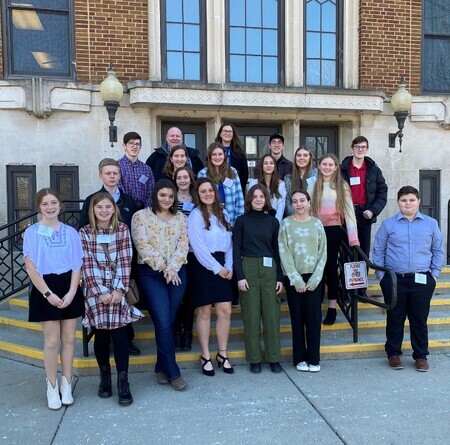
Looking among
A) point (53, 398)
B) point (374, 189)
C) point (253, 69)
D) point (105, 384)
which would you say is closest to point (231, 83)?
point (253, 69)

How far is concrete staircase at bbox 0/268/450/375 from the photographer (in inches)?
179

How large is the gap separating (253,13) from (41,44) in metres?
3.47

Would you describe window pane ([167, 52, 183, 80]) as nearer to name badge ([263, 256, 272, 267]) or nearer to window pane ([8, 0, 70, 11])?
window pane ([8, 0, 70, 11])

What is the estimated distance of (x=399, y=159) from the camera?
25.9 feet

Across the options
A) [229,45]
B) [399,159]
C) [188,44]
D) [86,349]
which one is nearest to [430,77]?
[399,159]

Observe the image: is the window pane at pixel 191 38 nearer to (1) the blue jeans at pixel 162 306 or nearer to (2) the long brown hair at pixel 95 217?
(2) the long brown hair at pixel 95 217

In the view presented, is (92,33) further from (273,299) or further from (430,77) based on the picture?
(430,77)

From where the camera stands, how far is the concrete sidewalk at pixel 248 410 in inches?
A: 128

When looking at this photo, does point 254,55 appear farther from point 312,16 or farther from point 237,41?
point 312,16

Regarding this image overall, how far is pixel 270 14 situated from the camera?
7707mm

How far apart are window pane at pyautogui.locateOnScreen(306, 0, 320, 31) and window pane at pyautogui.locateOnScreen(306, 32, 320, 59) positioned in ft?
0.33

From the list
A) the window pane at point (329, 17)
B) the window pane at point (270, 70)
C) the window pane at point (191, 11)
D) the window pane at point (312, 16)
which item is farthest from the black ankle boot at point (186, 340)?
the window pane at point (329, 17)

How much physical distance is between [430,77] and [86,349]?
24.2 feet

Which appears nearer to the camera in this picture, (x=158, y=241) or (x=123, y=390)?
(x=123, y=390)
